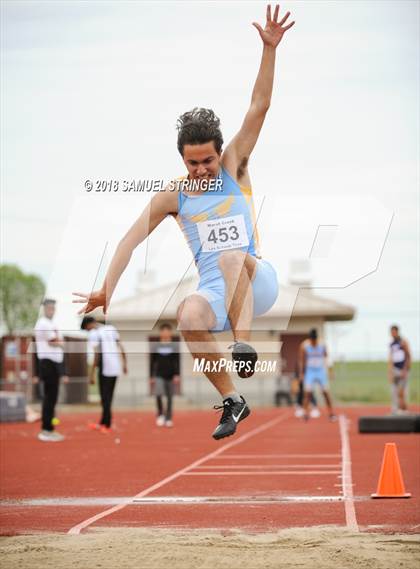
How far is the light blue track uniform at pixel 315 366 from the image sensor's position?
734 inches

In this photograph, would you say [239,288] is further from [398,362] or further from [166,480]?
[398,362]

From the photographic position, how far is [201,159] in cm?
570

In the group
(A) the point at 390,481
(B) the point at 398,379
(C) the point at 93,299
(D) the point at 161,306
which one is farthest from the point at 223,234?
(D) the point at 161,306

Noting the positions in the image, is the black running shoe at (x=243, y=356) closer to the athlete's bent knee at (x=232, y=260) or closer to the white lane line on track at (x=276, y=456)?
the athlete's bent knee at (x=232, y=260)

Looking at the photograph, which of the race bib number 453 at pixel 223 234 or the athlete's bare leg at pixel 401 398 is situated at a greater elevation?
the race bib number 453 at pixel 223 234

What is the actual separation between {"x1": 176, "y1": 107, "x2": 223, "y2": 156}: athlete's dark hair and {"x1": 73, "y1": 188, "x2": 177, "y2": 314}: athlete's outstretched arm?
372mm

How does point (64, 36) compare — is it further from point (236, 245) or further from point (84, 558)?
point (84, 558)

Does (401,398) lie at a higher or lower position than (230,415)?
higher

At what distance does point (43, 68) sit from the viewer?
8.03m

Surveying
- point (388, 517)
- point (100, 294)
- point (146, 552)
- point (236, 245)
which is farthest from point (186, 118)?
point (388, 517)

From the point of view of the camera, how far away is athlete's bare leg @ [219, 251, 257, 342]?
562 centimetres

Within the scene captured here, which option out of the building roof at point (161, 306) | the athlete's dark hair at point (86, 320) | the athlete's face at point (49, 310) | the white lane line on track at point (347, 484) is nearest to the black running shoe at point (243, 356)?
the white lane line on track at point (347, 484)

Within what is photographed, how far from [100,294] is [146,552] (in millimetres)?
1507

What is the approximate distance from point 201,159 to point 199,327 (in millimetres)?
940
